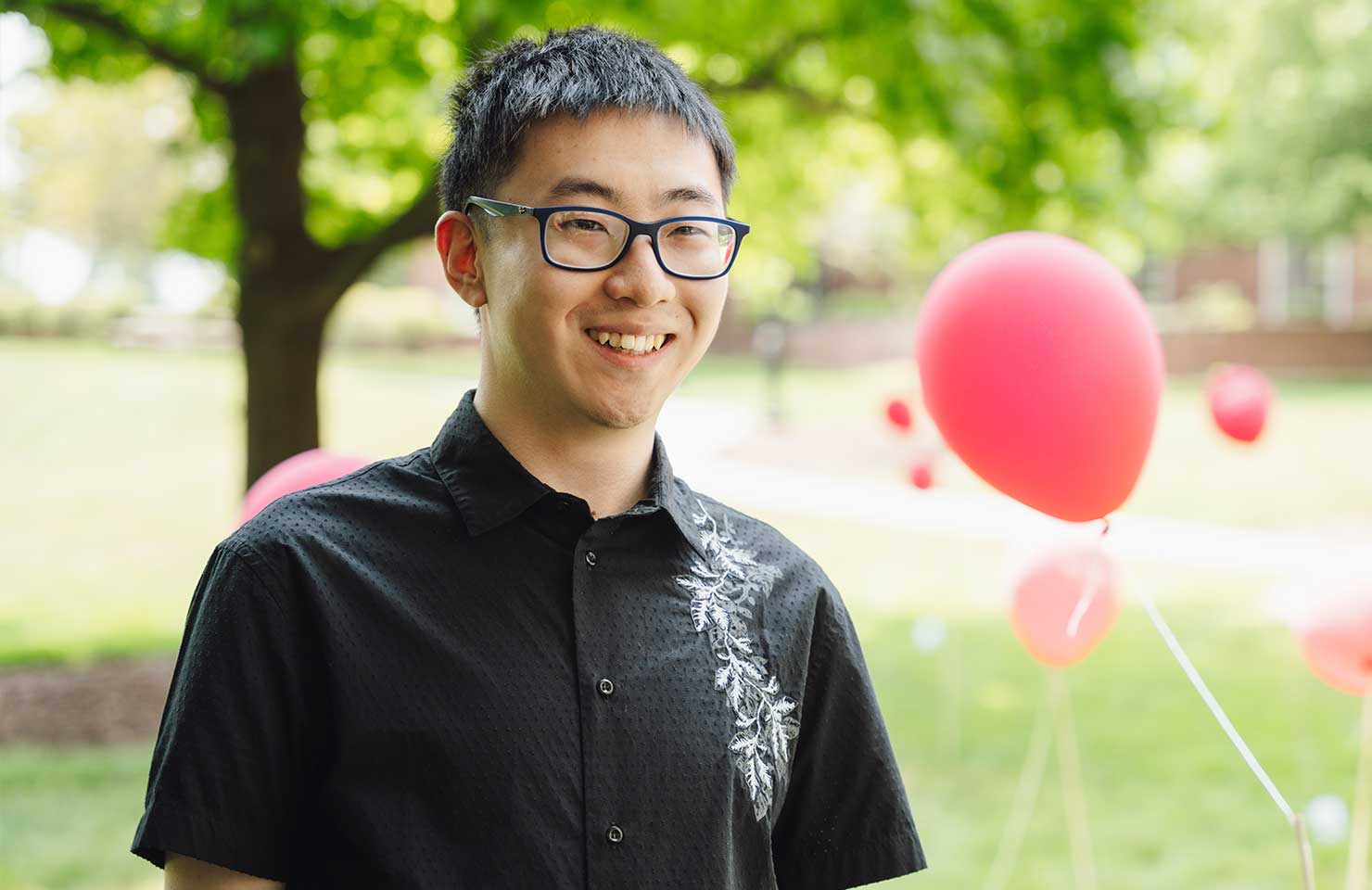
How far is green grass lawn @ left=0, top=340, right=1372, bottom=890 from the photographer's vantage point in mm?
4930

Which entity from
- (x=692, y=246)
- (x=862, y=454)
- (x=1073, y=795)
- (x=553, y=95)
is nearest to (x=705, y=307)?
(x=692, y=246)

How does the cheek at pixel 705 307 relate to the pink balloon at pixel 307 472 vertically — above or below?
above

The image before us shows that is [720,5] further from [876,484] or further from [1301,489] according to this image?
[1301,489]

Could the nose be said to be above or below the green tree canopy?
below

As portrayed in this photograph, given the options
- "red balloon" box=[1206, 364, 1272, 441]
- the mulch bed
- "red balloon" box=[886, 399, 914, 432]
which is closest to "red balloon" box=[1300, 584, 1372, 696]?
"red balloon" box=[1206, 364, 1272, 441]

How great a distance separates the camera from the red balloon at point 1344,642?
3.07 meters

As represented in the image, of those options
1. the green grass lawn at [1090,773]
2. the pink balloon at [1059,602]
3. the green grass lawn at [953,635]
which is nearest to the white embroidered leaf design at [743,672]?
the green grass lawn at [953,635]

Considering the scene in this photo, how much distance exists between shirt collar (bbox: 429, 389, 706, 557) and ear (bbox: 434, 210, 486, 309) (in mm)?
123

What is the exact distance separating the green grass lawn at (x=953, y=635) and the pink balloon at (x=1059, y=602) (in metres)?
0.46

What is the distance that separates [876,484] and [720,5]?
7934 millimetres

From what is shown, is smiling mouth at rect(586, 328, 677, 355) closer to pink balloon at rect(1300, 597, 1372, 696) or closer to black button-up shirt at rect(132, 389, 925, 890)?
black button-up shirt at rect(132, 389, 925, 890)

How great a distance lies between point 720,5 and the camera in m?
5.79

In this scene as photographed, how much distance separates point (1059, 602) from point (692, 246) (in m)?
2.44

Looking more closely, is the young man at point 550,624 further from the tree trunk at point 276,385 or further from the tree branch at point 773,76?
the tree trunk at point 276,385
